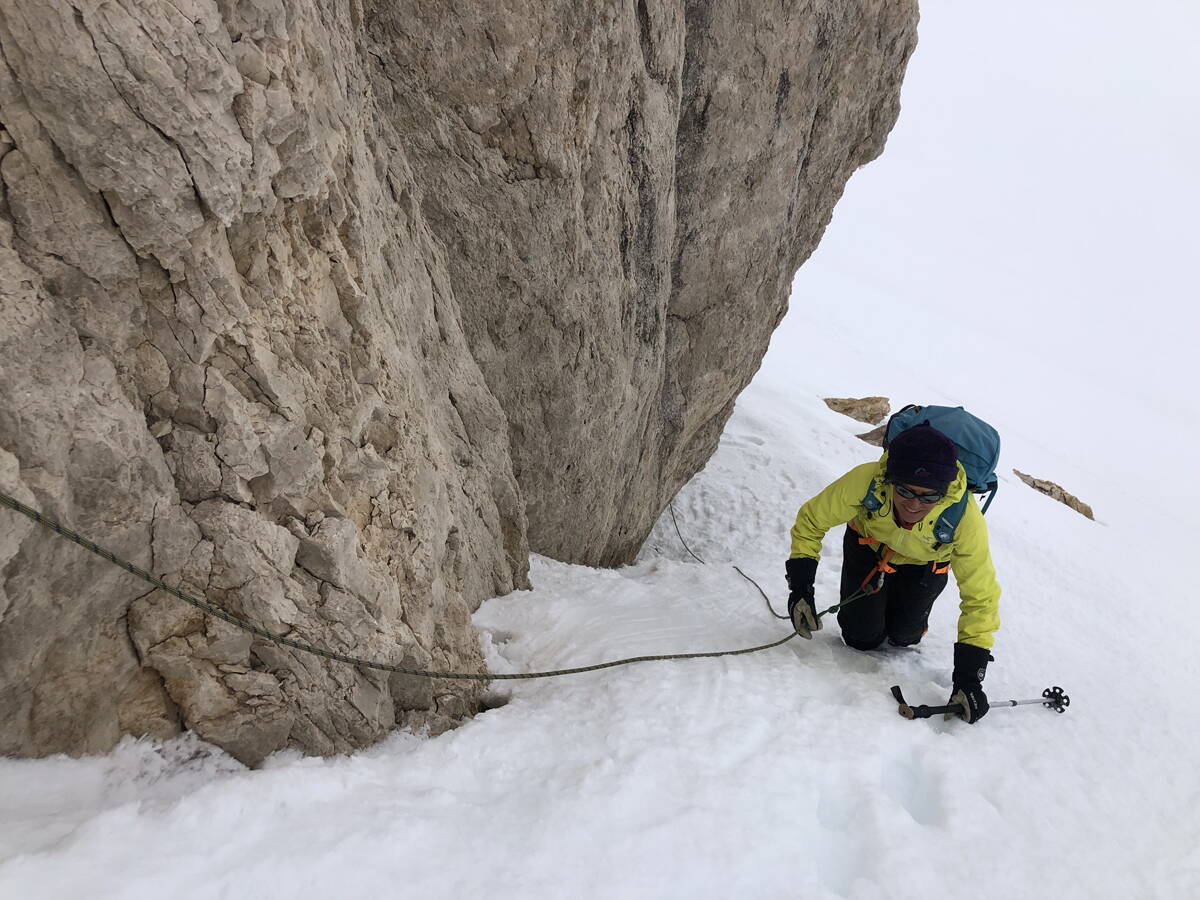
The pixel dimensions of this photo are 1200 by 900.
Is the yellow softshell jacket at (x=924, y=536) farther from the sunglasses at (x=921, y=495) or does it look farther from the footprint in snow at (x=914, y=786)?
the footprint in snow at (x=914, y=786)

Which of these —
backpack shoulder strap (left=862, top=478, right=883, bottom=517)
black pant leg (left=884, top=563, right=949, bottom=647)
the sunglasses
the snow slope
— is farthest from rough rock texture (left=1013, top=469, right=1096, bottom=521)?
the sunglasses

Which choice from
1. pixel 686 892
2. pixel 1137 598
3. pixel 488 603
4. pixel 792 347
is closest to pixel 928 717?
pixel 686 892

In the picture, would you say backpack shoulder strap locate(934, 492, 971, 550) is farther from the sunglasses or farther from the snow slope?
the snow slope

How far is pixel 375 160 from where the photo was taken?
12.8 ft

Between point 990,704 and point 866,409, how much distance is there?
45.8 feet

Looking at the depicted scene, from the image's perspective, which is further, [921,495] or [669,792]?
[921,495]

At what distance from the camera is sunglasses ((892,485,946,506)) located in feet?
13.7

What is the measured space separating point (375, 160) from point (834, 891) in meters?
4.14

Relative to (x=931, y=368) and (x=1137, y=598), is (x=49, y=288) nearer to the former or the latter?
(x=1137, y=598)

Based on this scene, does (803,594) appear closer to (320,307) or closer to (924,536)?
(924,536)

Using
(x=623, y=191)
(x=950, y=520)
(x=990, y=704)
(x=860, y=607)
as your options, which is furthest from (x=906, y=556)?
(x=623, y=191)

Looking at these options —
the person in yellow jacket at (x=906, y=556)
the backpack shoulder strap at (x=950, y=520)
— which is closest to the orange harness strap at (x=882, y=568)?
the person in yellow jacket at (x=906, y=556)

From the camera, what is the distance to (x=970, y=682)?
4285 mm

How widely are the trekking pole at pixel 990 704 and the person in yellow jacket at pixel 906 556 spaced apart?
114mm
